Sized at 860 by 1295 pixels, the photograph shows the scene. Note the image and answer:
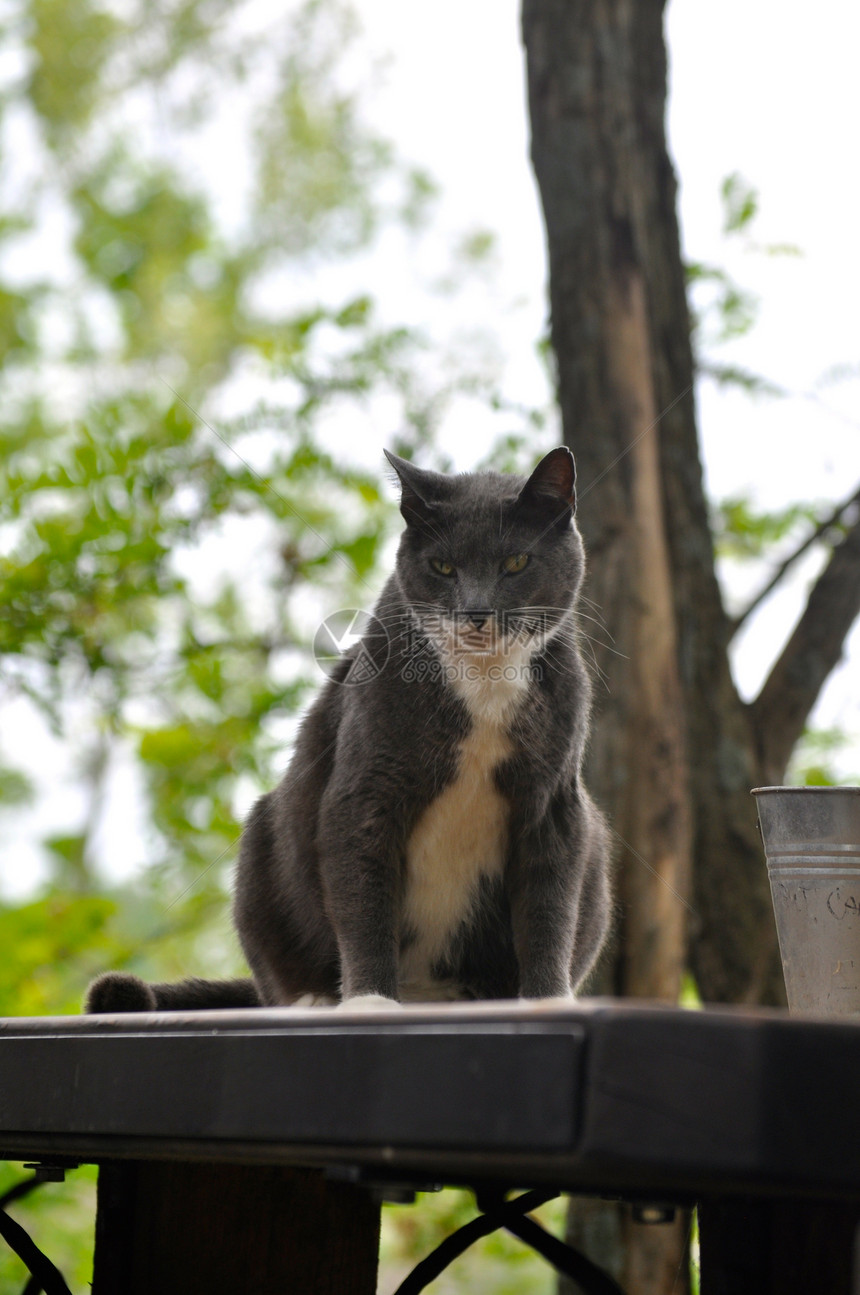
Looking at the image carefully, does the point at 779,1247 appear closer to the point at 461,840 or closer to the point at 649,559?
the point at 461,840

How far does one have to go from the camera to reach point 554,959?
156 centimetres

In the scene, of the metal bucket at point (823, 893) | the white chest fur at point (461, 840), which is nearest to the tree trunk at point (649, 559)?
the white chest fur at point (461, 840)

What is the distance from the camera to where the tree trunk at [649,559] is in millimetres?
2484

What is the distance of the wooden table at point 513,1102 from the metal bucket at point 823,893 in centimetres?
25

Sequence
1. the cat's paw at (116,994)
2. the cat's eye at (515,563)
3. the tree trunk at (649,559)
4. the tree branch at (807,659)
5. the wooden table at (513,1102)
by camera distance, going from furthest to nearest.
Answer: the tree branch at (807,659) < the tree trunk at (649,559) < the cat's eye at (515,563) < the cat's paw at (116,994) < the wooden table at (513,1102)

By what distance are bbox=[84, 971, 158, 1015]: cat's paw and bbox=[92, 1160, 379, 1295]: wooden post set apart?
Answer: 0.19 metres

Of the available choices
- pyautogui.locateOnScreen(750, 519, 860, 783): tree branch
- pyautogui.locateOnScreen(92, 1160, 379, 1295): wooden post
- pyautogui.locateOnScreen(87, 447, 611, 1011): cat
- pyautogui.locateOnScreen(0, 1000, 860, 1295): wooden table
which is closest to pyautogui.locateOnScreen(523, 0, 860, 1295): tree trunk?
pyautogui.locateOnScreen(750, 519, 860, 783): tree branch

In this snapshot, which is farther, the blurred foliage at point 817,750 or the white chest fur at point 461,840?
the blurred foliage at point 817,750

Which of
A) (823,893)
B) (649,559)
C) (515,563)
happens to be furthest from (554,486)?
(649,559)

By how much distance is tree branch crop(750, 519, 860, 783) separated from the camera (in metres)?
2.80

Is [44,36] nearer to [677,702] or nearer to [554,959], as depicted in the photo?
[677,702]

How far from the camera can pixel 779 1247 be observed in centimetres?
90

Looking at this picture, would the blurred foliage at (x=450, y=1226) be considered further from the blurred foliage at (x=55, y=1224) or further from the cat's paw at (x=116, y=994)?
the cat's paw at (x=116, y=994)

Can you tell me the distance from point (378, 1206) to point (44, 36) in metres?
9.07
